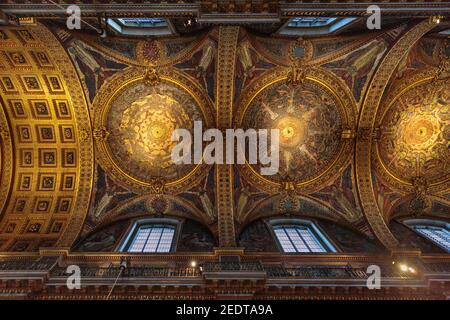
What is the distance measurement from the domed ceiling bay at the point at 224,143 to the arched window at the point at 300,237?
9 centimetres

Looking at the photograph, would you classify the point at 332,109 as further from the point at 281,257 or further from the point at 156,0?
the point at 156,0

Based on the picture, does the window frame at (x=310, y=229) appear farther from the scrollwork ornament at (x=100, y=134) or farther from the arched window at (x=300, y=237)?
the scrollwork ornament at (x=100, y=134)

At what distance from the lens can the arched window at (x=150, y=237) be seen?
10.9 m

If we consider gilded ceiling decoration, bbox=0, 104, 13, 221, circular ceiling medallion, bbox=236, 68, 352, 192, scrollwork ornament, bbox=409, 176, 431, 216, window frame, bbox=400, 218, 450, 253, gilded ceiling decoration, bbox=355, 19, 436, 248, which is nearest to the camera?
gilded ceiling decoration, bbox=355, 19, 436, 248

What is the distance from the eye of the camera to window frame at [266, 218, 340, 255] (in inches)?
426

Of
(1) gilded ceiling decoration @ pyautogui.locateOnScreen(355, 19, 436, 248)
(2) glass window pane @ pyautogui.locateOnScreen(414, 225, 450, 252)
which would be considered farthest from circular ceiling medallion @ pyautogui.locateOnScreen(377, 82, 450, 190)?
(2) glass window pane @ pyautogui.locateOnScreen(414, 225, 450, 252)

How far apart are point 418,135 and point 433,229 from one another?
4.22 m

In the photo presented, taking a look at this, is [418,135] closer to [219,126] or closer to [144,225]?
[219,126]

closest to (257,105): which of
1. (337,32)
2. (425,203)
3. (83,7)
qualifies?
(337,32)

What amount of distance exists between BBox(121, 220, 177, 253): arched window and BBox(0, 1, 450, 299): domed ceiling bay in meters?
0.07

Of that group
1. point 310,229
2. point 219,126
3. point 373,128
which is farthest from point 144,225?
point 373,128

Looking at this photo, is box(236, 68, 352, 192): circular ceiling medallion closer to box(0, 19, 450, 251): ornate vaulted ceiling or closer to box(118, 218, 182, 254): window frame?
box(0, 19, 450, 251): ornate vaulted ceiling

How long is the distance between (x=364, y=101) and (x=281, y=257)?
24.0ft

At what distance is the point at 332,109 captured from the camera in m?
12.7
